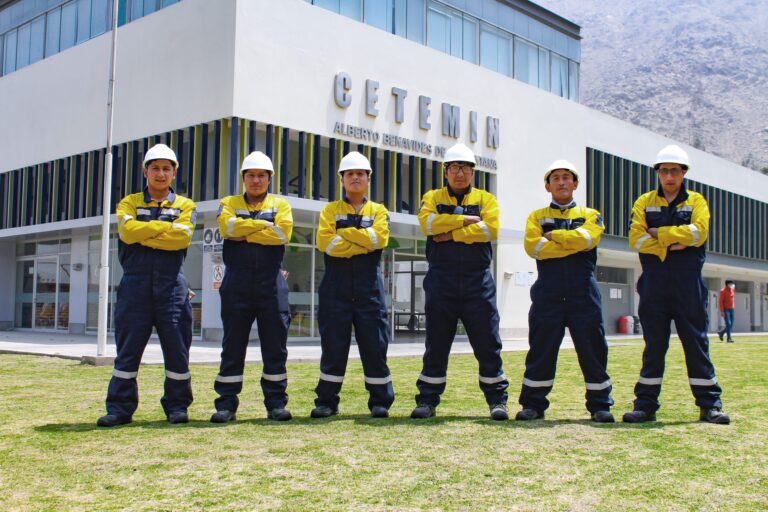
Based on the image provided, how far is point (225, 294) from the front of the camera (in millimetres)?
6066

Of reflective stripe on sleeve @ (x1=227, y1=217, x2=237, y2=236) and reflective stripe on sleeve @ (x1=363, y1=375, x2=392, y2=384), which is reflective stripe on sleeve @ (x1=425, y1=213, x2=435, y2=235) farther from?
reflective stripe on sleeve @ (x1=227, y1=217, x2=237, y2=236)

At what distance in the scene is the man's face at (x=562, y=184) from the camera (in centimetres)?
622

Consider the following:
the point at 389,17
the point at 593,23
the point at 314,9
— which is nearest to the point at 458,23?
the point at 389,17

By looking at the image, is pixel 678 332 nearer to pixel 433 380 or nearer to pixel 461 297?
pixel 461 297

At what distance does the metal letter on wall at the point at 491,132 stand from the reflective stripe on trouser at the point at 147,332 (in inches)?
732

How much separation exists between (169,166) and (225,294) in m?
1.15

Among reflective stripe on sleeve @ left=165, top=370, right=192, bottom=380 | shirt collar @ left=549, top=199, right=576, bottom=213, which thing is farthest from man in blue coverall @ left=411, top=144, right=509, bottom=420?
reflective stripe on sleeve @ left=165, top=370, right=192, bottom=380

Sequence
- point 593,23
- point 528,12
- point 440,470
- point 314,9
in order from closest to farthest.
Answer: point 440,470 → point 314,9 → point 528,12 → point 593,23

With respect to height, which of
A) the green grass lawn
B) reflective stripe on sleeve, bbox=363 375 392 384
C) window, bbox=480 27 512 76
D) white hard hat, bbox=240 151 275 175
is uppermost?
window, bbox=480 27 512 76

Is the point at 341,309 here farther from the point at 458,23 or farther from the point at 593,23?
the point at 593,23

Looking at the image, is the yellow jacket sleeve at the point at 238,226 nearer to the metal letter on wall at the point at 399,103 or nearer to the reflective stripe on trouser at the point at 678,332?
the reflective stripe on trouser at the point at 678,332

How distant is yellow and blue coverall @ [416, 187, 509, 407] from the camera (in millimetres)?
6137

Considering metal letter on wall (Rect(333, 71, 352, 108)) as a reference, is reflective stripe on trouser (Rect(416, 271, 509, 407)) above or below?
below

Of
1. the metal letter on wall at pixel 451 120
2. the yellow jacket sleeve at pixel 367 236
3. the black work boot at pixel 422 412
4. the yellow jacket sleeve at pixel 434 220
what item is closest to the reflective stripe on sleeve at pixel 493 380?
the black work boot at pixel 422 412
